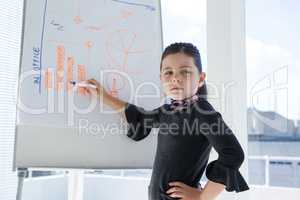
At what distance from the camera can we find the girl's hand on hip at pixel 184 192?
3.89ft

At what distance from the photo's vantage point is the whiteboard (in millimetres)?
1217

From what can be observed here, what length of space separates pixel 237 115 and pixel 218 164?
45 cm

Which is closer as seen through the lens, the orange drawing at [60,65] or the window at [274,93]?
the orange drawing at [60,65]

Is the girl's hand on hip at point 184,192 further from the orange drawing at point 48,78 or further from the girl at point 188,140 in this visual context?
the orange drawing at point 48,78

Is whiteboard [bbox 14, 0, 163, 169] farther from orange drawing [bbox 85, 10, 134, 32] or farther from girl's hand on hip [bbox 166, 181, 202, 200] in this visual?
girl's hand on hip [bbox 166, 181, 202, 200]

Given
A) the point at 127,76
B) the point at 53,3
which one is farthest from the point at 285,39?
the point at 53,3

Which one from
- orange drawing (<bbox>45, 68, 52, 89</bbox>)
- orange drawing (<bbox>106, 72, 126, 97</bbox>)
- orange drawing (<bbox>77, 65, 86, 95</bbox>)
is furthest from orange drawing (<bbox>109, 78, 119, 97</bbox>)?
orange drawing (<bbox>45, 68, 52, 89</bbox>)

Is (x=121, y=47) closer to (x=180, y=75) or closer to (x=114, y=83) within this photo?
(x=114, y=83)

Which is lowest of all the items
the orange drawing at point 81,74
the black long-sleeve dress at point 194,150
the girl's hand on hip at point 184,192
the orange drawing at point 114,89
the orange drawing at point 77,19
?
the girl's hand on hip at point 184,192

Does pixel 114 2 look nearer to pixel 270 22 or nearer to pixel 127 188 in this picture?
pixel 270 22

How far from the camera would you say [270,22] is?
1.55 m

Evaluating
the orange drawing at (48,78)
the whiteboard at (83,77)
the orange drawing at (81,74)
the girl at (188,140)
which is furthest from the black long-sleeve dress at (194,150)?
the orange drawing at (48,78)

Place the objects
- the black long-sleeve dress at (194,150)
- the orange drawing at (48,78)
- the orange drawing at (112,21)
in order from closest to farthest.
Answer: the black long-sleeve dress at (194,150) < the orange drawing at (48,78) < the orange drawing at (112,21)

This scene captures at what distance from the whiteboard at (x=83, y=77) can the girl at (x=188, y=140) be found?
0.08 meters
